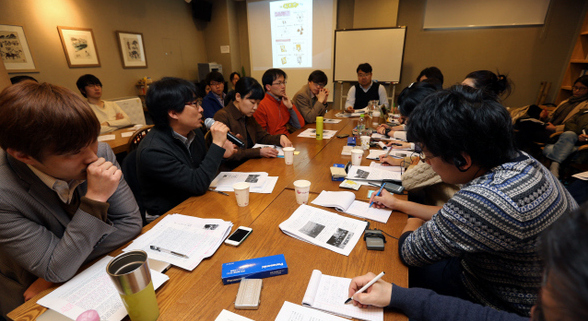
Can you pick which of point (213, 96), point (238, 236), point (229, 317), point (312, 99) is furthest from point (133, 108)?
point (229, 317)

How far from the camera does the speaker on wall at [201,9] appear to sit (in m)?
5.73

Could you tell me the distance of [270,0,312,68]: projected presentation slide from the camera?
5.68 metres

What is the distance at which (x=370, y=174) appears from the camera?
1.72 meters

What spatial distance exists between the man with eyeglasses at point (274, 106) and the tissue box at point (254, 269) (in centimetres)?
218

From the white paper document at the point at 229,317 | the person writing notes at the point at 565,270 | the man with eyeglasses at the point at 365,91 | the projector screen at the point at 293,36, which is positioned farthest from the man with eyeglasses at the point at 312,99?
the person writing notes at the point at 565,270

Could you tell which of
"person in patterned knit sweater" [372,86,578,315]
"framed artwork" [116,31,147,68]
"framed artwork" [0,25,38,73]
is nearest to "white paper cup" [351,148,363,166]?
"person in patterned knit sweater" [372,86,578,315]

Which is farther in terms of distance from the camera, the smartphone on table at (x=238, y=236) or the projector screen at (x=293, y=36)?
the projector screen at (x=293, y=36)

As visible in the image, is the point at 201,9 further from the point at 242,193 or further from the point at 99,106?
the point at 242,193

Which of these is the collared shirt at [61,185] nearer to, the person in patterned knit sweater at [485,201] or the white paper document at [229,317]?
the white paper document at [229,317]

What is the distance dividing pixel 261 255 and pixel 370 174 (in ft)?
3.27

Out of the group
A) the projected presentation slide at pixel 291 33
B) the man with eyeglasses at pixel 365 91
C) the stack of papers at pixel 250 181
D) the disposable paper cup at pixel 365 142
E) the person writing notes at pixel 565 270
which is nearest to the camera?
the person writing notes at pixel 565 270

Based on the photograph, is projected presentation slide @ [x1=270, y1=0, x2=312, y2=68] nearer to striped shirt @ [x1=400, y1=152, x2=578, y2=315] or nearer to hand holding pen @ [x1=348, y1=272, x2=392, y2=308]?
striped shirt @ [x1=400, y1=152, x2=578, y2=315]

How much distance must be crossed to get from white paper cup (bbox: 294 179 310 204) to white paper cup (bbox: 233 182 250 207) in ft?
0.82

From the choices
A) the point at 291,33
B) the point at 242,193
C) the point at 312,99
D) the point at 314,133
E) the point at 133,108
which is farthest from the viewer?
the point at 291,33
